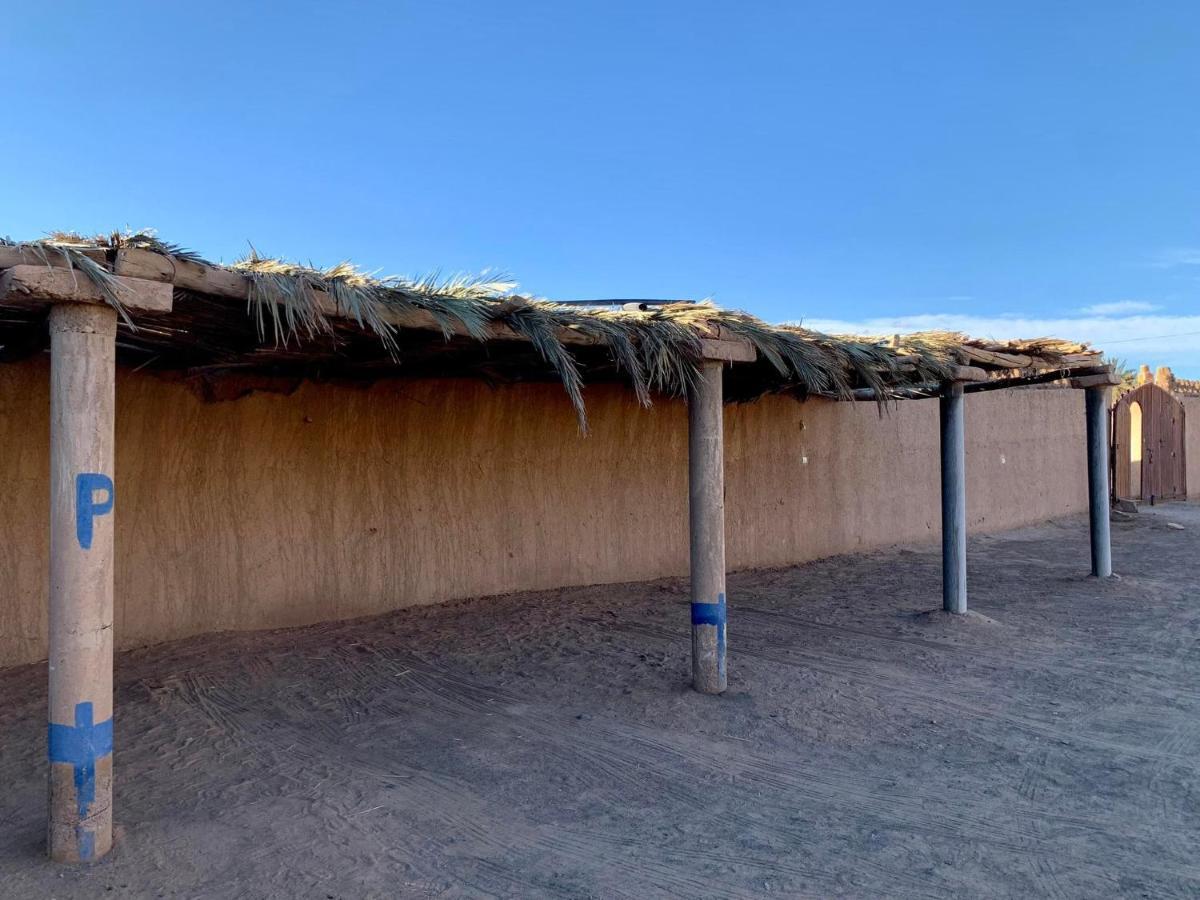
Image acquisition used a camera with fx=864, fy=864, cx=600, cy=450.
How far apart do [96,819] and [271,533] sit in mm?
3473

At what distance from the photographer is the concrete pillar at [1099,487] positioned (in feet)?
29.5

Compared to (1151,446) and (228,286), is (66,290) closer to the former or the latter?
(228,286)

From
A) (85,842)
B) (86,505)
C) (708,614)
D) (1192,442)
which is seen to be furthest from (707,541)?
(1192,442)

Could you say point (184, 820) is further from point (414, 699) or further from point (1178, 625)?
point (1178, 625)

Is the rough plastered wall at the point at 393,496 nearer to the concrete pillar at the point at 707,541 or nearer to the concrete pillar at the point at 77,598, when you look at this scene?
the concrete pillar at the point at 77,598

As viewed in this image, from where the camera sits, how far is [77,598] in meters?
3.26

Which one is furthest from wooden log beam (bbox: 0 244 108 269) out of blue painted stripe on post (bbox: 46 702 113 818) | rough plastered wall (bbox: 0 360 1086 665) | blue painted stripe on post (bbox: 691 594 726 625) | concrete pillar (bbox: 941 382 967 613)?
concrete pillar (bbox: 941 382 967 613)

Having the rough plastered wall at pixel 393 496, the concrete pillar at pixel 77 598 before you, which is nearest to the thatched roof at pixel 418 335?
the concrete pillar at pixel 77 598

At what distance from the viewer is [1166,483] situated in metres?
18.1

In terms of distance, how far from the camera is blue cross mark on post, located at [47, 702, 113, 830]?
3.22 m

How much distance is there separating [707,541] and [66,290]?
3.55 meters

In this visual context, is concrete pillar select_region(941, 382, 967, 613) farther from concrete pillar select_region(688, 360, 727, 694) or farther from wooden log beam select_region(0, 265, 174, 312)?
wooden log beam select_region(0, 265, 174, 312)

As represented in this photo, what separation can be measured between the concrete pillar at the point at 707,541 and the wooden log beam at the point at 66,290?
9.87 feet

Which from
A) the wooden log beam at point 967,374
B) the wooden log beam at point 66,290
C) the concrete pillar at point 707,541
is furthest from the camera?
the wooden log beam at point 967,374
